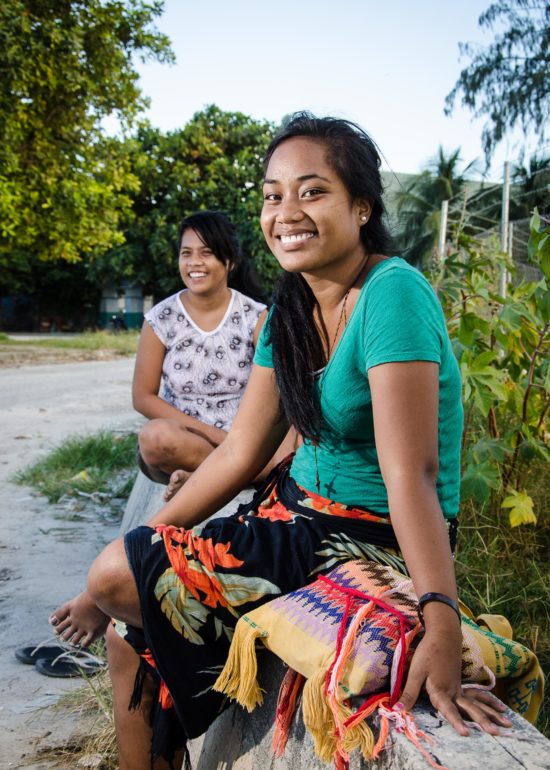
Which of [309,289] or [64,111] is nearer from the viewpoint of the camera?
[309,289]

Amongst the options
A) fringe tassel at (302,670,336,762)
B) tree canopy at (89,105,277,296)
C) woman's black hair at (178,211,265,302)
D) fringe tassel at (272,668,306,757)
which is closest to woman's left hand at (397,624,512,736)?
fringe tassel at (302,670,336,762)

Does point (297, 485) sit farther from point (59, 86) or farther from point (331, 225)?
point (59, 86)

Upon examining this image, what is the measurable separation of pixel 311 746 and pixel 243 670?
21 cm

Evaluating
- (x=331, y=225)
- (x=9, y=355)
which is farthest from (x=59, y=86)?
(x=331, y=225)

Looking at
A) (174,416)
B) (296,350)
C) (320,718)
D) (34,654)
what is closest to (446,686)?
(320,718)

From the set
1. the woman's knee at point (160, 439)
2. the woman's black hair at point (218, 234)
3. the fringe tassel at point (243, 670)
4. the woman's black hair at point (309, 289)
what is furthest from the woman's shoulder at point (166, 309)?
the fringe tassel at point (243, 670)

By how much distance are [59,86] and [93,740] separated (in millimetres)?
11147

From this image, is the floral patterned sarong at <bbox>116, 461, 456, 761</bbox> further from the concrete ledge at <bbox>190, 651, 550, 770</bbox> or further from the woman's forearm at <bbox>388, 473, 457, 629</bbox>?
the woman's forearm at <bbox>388, 473, 457, 629</bbox>

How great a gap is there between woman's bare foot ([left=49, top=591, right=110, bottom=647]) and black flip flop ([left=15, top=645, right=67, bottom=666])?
3.14ft

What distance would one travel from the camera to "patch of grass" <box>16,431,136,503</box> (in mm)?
5336

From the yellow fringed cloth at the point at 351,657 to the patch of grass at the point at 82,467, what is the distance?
12.6ft

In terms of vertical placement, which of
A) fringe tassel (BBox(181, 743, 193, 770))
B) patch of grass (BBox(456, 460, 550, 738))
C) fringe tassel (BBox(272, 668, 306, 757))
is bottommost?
fringe tassel (BBox(181, 743, 193, 770))

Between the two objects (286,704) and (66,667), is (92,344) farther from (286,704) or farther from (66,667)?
(286,704)

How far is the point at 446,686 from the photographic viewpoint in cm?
125
